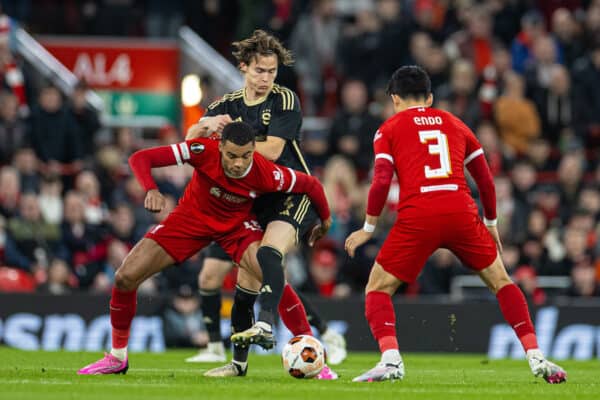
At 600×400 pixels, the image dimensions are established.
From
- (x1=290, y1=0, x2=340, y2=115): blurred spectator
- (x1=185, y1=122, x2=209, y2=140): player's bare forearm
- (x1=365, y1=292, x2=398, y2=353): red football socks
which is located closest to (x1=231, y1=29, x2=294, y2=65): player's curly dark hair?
(x1=185, y1=122, x2=209, y2=140): player's bare forearm

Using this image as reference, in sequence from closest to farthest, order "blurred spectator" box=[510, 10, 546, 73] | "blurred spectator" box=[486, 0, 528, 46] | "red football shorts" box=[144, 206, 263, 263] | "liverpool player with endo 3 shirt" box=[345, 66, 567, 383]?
"liverpool player with endo 3 shirt" box=[345, 66, 567, 383] < "red football shorts" box=[144, 206, 263, 263] < "blurred spectator" box=[510, 10, 546, 73] < "blurred spectator" box=[486, 0, 528, 46]

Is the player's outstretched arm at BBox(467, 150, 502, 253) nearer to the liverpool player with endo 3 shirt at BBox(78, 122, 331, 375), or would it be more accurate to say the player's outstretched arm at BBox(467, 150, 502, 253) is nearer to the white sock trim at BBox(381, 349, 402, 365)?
the white sock trim at BBox(381, 349, 402, 365)

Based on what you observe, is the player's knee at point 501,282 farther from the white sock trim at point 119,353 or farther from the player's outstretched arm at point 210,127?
the white sock trim at point 119,353

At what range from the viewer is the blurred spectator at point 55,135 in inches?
750

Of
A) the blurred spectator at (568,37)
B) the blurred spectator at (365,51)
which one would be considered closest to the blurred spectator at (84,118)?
the blurred spectator at (365,51)

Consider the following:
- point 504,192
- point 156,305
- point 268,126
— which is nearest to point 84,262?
point 156,305

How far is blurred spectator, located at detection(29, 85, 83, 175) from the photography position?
19.0 m

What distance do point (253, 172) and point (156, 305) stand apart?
676 centimetres

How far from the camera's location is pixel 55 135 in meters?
19.2

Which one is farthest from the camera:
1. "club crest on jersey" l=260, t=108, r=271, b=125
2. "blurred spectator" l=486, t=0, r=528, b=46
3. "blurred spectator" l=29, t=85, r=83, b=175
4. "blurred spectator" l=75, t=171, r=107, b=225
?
"blurred spectator" l=486, t=0, r=528, b=46

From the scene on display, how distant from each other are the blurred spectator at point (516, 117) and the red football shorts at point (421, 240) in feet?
35.1

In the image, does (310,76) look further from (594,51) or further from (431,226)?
(431,226)

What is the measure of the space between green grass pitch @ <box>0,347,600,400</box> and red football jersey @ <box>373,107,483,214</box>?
1316 millimetres

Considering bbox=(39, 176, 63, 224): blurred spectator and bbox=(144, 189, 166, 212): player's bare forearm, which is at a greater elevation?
bbox=(39, 176, 63, 224): blurred spectator
